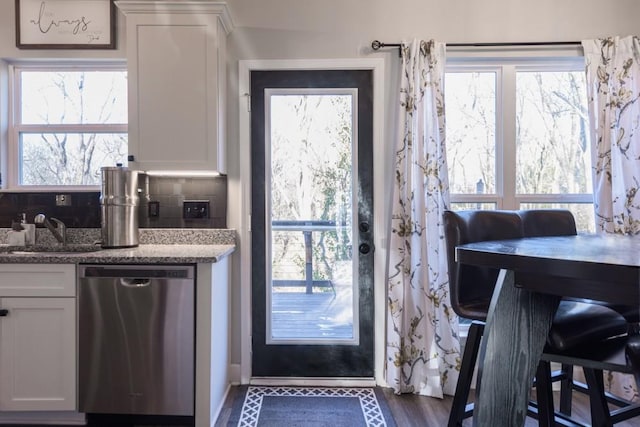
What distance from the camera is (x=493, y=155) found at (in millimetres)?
2506

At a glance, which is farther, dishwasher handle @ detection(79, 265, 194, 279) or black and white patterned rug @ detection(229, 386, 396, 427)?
black and white patterned rug @ detection(229, 386, 396, 427)

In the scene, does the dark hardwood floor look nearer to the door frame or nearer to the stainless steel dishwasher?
the door frame

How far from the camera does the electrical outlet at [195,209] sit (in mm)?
2398

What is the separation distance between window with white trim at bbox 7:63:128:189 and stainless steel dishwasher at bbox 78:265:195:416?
1025mm

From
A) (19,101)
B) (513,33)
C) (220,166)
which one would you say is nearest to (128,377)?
(220,166)

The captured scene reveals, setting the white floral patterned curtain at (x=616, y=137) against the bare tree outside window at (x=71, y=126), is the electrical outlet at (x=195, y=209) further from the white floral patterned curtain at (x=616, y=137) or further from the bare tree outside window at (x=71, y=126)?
the white floral patterned curtain at (x=616, y=137)

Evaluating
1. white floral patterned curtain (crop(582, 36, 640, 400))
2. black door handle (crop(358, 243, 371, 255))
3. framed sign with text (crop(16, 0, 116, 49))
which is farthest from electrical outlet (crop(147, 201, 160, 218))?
white floral patterned curtain (crop(582, 36, 640, 400))

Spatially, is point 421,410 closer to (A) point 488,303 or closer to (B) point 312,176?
(A) point 488,303

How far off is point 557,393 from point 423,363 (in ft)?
2.97

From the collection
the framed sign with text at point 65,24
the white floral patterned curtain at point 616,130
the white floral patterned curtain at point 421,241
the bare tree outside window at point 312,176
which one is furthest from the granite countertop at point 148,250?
the white floral patterned curtain at point 616,130

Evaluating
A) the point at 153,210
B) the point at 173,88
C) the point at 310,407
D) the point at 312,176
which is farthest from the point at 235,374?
the point at 173,88

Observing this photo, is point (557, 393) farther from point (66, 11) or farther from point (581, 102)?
point (66, 11)

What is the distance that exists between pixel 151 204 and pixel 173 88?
0.76m

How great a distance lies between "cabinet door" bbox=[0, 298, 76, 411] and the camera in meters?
1.87
